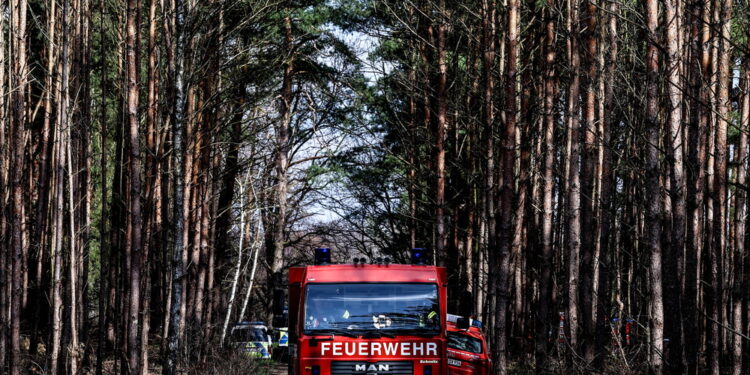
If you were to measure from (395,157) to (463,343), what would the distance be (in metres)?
10.1

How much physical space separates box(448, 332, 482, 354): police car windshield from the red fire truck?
3.57 meters

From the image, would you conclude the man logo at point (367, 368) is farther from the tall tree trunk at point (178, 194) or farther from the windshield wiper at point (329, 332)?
the tall tree trunk at point (178, 194)

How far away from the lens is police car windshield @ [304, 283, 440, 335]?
13.1m

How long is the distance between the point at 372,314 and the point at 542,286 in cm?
781

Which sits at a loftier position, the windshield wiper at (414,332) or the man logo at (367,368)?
the windshield wiper at (414,332)

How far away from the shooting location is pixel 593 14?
18.5 meters

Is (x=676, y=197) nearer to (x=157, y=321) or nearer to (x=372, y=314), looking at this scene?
(x=372, y=314)

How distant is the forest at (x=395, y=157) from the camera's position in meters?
15.3

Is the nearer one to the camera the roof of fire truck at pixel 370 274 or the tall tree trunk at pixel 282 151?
the roof of fire truck at pixel 370 274

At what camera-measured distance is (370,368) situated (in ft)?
42.3

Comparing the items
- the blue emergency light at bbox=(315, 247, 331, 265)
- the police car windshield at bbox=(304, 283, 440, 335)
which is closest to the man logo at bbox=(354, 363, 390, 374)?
the police car windshield at bbox=(304, 283, 440, 335)

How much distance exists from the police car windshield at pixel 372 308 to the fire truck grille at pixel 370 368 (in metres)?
0.46

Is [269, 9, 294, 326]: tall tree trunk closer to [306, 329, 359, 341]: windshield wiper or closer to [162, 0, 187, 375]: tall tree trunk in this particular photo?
[162, 0, 187, 375]: tall tree trunk

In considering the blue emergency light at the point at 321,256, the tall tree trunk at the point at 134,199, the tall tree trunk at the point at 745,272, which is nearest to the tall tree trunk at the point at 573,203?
the tall tree trunk at the point at 745,272
